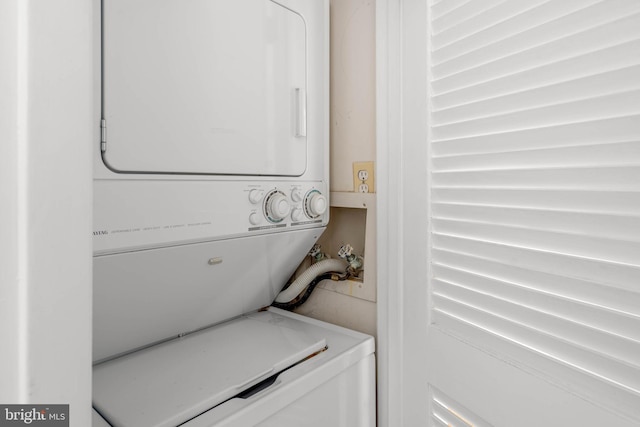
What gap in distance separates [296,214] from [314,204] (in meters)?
0.09

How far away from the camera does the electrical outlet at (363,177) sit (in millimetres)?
1539

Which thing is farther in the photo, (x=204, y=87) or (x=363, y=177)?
(x=363, y=177)

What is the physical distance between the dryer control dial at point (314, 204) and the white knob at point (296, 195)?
1.7 inches

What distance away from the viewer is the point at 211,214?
1.15m

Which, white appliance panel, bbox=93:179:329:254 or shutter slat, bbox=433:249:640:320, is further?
white appliance panel, bbox=93:179:329:254

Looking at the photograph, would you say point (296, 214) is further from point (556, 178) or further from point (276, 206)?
point (556, 178)

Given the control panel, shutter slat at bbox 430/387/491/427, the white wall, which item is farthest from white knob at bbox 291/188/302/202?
the white wall

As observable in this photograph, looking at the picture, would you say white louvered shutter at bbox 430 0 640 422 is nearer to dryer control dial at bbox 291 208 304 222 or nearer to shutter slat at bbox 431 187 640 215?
shutter slat at bbox 431 187 640 215

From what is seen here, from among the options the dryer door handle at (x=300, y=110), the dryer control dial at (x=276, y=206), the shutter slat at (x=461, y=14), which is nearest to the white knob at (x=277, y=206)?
the dryer control dial at (x=276, y=206)

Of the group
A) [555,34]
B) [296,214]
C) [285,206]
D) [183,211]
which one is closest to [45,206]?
[183,211]

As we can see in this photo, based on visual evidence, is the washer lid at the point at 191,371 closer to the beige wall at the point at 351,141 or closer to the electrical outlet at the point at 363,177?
the beige wall at the point at 351,141

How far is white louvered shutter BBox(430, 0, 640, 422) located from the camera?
82 centimetres

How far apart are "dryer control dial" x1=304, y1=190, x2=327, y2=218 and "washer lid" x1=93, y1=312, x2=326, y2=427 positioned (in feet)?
1.61

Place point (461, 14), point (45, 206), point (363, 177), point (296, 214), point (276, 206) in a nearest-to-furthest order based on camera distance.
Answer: point (45, 206)
point (461, 14)
point (276, 206)
point (296, 214)
point (363, 177)
